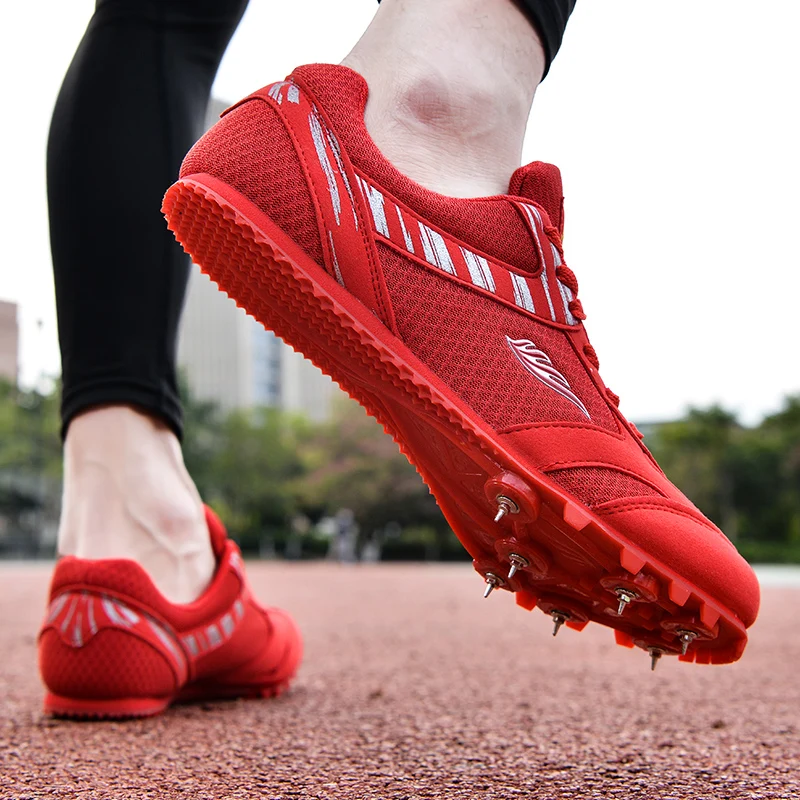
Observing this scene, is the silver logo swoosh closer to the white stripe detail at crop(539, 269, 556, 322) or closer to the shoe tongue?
the white stripe detail at crop(539, 269, 556, 322)

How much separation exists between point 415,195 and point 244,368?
204 feet

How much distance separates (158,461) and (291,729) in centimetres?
39

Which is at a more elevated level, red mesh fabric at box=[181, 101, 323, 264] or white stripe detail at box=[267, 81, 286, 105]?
white stripe detail at box=[267, 81, 286, 105]

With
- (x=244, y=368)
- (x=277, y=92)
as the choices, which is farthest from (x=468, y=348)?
(x=244, y=368)

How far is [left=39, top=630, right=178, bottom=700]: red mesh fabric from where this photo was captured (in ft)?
3.48

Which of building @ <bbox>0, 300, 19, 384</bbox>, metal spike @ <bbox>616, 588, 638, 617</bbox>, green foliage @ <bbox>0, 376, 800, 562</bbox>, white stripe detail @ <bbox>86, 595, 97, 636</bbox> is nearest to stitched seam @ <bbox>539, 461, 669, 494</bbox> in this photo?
metal spike @ <bbox>616, 588, 638, 617</bbox>

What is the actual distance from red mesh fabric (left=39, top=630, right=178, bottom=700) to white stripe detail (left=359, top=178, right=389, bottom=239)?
0.58 m

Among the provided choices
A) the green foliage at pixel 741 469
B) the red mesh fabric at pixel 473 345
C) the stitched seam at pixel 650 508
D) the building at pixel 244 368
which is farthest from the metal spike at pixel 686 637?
the building at pixel 244 368

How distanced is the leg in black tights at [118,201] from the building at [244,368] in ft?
152

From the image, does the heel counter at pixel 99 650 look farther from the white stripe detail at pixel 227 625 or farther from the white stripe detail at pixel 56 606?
the white stripe detail at pixel 227 625

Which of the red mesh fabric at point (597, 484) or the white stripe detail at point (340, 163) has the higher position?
the white stripe detail at point (340, 163)

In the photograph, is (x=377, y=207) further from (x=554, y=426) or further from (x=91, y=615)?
(x=91, y=615)

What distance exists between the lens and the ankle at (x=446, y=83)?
958mm

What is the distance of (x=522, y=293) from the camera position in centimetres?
93
